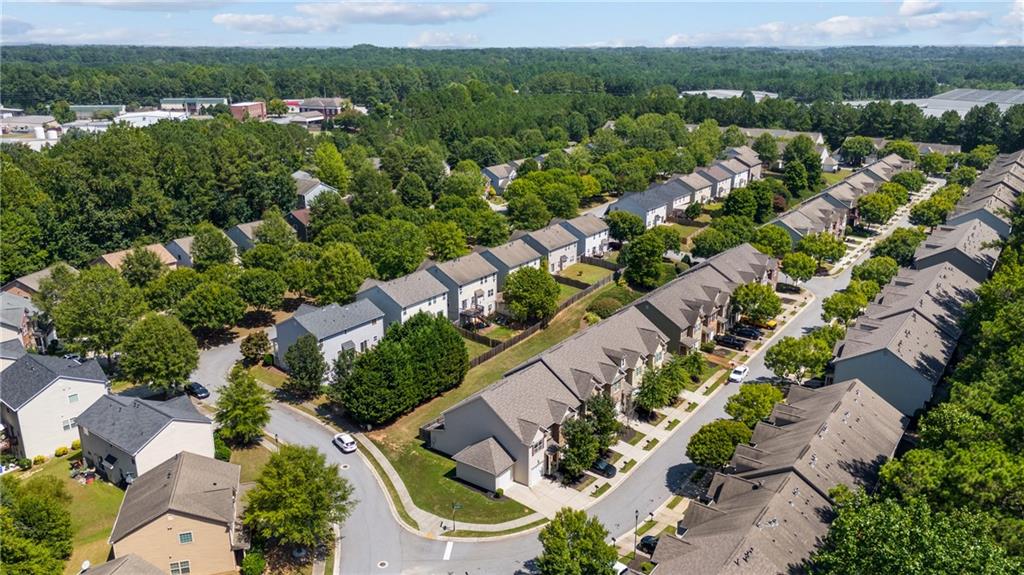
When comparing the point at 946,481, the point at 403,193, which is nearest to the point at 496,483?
the point at 946,481

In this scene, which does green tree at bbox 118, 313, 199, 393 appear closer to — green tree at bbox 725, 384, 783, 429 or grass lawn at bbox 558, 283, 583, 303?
grass lawn at bbox 558, 283, 583, 303

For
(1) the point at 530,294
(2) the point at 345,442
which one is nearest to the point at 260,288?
(2) the point at 345,442

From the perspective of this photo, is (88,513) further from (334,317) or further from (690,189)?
(690,189)

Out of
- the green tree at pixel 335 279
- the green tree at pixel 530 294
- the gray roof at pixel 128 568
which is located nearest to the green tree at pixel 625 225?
the green tree at pixel 530 294

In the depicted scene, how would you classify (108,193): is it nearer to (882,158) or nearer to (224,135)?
(224,135)

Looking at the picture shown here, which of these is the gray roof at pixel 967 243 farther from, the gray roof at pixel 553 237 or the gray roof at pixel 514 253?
the gray roof at pixel 514 253

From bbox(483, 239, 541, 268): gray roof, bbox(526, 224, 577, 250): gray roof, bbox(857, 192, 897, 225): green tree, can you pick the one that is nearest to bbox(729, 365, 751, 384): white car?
bbox(483, 239, 541, 268): gray roof
